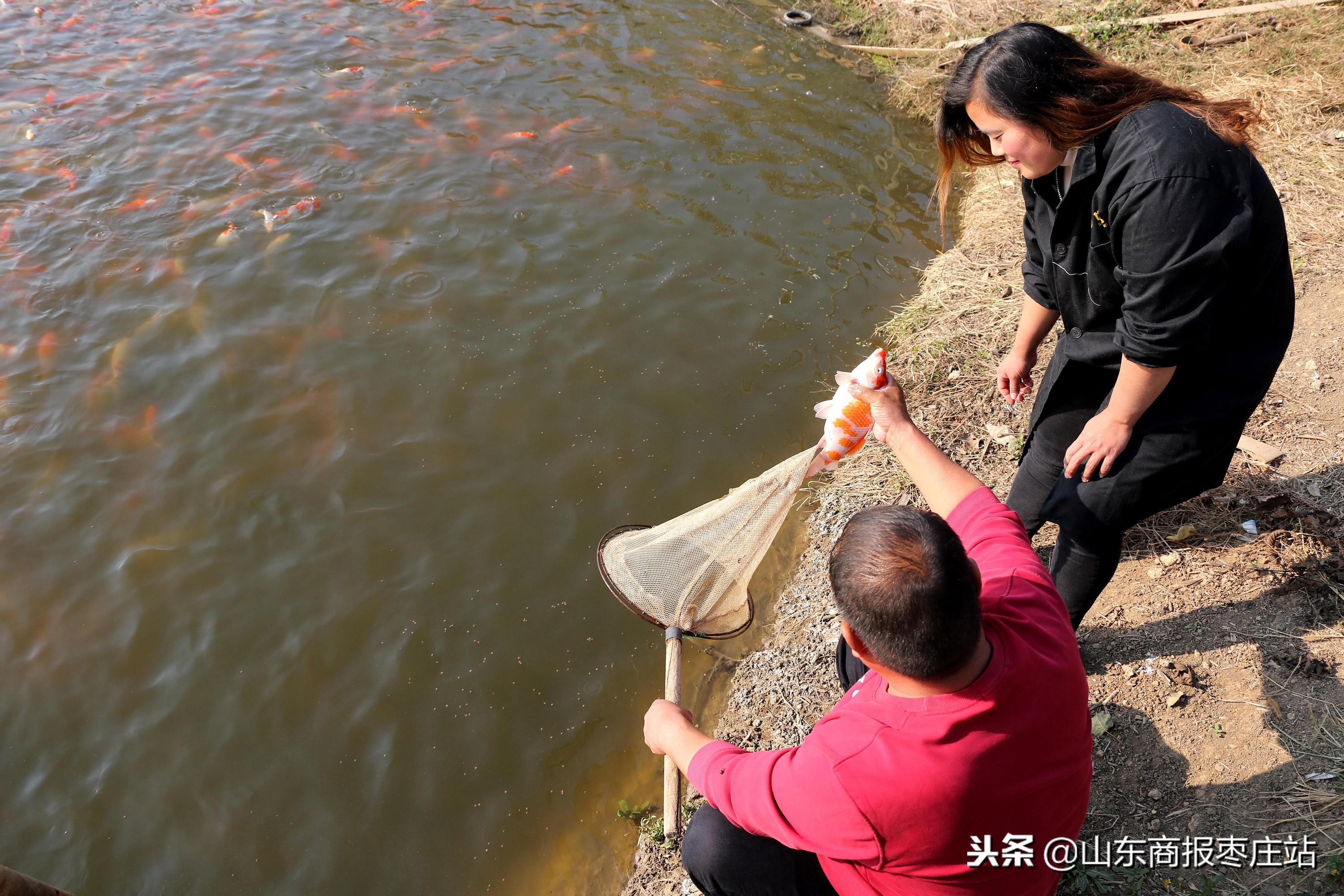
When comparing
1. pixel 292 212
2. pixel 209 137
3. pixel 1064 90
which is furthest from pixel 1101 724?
pixel 209 137

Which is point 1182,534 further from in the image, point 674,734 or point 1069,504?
point 674,734

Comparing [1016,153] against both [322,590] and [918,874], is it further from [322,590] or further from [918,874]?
[322,590]

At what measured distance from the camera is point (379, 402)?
18.0 ft

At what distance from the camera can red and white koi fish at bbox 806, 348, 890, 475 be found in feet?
8.87

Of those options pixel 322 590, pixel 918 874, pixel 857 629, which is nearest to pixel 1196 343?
pixel 857 629

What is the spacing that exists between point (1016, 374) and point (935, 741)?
216cm

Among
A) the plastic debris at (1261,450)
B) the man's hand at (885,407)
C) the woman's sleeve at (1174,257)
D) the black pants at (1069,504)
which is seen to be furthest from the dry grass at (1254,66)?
the man's hand at (885,407)

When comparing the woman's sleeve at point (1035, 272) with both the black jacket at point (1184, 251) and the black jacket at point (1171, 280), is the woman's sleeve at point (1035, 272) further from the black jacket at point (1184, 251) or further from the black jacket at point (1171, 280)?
the black jacket at point (1184, 251)

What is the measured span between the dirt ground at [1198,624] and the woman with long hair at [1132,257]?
30.5 inches

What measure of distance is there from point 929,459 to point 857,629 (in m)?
0.81

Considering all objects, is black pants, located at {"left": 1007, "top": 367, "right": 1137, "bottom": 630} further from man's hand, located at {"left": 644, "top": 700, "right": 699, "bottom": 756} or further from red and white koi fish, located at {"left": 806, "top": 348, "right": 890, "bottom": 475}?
man's hand, located at {"left": 644, "top": 700, "right": 699, "bottom": 756}

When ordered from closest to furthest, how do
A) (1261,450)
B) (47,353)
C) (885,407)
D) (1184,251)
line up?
1. (1184,251)
2. (885,407)
3. (1261,450)
4. (47,353)

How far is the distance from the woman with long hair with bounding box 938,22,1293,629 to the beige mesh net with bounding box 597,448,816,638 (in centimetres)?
117

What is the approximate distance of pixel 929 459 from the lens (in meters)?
2.37
